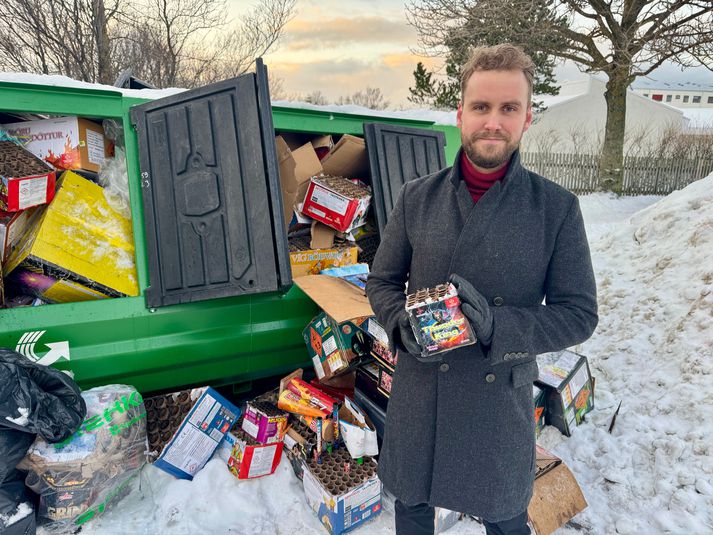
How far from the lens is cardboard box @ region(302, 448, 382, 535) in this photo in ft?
6.91

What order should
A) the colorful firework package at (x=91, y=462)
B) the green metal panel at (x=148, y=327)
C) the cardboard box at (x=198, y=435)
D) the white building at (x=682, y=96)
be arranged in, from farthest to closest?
the white building at (x=682, y=96) < the cardboard box at (x=198, y=435) < the green metal panel at (x=148, y=327) < the colorful firework package at (x=91, y=462)

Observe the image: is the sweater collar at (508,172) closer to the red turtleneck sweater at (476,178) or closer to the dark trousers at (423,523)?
the red turtleneck sweater at (476,178)

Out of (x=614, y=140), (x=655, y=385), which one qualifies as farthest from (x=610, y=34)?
(x=655, y=385)

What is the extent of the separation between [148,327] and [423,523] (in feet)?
5.50

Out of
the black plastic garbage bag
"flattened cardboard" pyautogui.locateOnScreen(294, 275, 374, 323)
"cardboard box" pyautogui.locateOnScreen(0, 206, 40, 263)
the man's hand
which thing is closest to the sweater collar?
the man's hand

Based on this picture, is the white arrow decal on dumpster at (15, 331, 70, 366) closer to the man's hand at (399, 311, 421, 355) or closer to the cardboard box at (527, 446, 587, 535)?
the man's hand at (399, 311, 421, 355)

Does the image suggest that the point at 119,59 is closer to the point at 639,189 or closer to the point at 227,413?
the point at 227,413

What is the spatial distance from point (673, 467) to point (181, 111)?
11.0 ft

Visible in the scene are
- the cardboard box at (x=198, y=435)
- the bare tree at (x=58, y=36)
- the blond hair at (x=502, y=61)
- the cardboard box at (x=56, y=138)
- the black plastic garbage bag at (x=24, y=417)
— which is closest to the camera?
the blond hair at (x=502, y=61)

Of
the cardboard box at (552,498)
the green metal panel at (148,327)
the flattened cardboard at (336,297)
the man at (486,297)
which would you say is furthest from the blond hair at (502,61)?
the cardboard box at (552,498)

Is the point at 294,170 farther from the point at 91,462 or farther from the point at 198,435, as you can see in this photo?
the point at 91,462

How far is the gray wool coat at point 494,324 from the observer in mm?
1334

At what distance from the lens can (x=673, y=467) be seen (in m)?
2.51

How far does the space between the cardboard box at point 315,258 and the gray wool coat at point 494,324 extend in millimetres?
1384
